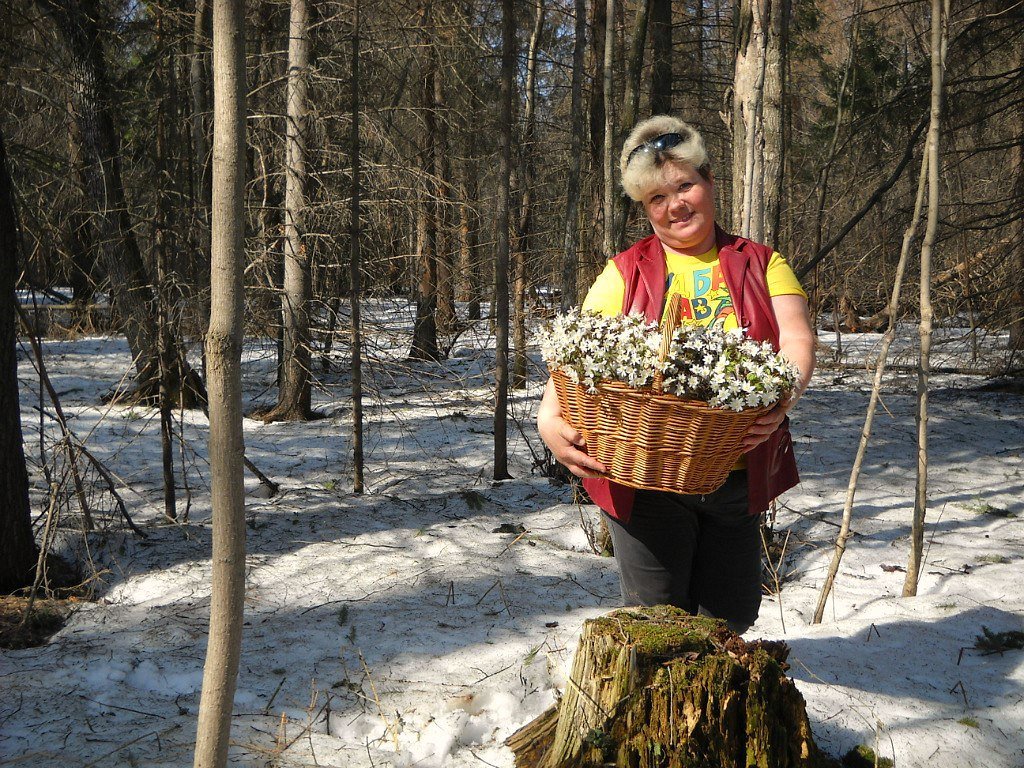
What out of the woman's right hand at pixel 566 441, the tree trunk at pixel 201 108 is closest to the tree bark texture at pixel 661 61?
the tree trunk at pixel 201 108

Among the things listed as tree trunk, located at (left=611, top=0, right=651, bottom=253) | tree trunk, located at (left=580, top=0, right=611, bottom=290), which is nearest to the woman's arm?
tree trunk, located at (left=611, top=0, right=651, bottom=253)

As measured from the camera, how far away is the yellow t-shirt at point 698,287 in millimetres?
2293

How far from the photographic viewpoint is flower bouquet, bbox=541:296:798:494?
6.26ft

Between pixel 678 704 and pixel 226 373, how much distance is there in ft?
4.84

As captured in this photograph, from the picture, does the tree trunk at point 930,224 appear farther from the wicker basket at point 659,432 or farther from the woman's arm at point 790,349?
the wicker basket at point 659,432

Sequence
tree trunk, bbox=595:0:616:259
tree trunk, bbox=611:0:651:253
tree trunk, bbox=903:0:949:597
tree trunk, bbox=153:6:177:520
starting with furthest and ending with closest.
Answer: tree trunk, bbox=611:0:651:253 < tree trunk, bbox=595:0:616:259 < tree trunk, bbox=153:6:177:520 < tree trunk, bbox=903:0:949:597

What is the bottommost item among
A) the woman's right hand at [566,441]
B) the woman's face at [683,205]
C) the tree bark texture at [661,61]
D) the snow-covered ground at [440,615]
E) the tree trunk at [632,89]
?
the snow-covered ground at [440,615]

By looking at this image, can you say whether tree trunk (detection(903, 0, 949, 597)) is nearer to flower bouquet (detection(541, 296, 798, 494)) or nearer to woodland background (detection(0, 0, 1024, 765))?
woodland background (detection(0, 0, 1024, 765))

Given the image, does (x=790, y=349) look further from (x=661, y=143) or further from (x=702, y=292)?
(x=661, y=143)

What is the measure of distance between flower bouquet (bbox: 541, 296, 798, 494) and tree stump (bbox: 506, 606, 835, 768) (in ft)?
1.67

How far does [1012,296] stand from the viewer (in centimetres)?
790

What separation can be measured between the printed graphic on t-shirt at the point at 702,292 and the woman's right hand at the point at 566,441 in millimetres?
453

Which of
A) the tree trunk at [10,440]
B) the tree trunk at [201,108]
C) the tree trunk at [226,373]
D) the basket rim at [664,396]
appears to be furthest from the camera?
the tree trunk at [201,108]

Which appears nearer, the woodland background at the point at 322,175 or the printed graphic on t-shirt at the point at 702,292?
the printed graphic on t-shirt at the point at 702,292
